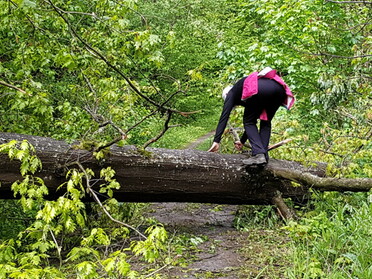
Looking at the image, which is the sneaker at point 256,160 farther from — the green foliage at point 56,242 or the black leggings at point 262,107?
the green foliage at point 56,242

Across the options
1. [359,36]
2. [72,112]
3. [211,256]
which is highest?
[359,36]

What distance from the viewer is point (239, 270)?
3.51 metres

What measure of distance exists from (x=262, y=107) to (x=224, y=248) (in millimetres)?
1831

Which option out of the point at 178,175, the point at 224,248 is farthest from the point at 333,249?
the point at 178,175

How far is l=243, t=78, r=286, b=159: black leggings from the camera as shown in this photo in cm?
462

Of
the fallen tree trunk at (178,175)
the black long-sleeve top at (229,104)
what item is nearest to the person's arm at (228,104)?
the black long-sleeve top at (229,104)

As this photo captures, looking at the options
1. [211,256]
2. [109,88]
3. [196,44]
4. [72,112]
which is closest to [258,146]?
[211,256]

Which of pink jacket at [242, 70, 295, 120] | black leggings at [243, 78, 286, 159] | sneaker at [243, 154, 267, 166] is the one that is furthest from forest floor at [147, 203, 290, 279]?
pink jacket at [242, 70, 295, 120]

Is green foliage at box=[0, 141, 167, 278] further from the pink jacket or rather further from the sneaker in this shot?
the pink jacket

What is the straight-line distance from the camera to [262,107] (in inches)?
189

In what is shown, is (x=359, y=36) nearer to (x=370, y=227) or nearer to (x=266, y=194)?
(x=266, y=194)

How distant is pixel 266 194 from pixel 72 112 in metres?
3.00

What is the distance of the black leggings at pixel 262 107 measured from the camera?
15.2 feet

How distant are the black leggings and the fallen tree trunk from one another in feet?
1.11
